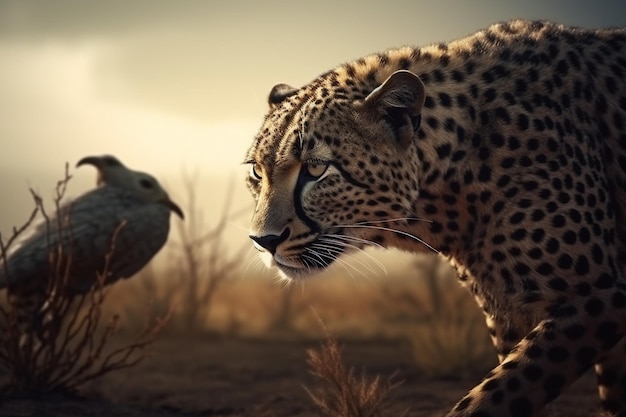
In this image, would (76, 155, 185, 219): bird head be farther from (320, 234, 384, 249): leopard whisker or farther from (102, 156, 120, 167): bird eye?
(320, 234, 384, 249): leopard whisker

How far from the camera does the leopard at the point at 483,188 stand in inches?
165

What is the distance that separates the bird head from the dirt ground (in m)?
1.35

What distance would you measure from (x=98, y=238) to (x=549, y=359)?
3.65m

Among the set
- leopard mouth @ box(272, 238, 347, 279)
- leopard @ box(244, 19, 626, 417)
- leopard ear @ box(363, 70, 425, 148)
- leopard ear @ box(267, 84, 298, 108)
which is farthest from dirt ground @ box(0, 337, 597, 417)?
leopard ear @ box(267, 84, 298, 108)

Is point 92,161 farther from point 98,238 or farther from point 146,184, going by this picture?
point 98,238

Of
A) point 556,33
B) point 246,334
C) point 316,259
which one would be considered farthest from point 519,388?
point 246,334

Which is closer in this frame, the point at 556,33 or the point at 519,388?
the point at 519,388

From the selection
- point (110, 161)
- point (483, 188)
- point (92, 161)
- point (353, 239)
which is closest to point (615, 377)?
point (483, 188)

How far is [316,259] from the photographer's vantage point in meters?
4.44

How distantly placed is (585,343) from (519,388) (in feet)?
1.13

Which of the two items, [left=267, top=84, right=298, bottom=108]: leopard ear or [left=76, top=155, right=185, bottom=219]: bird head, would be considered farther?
[left=76, top=155, right=185, bottom=219]: bird head

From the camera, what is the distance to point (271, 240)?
14.1ft

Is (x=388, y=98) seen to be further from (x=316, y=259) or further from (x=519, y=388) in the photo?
(x=519, y=388)

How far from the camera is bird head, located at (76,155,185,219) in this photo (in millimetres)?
7609
